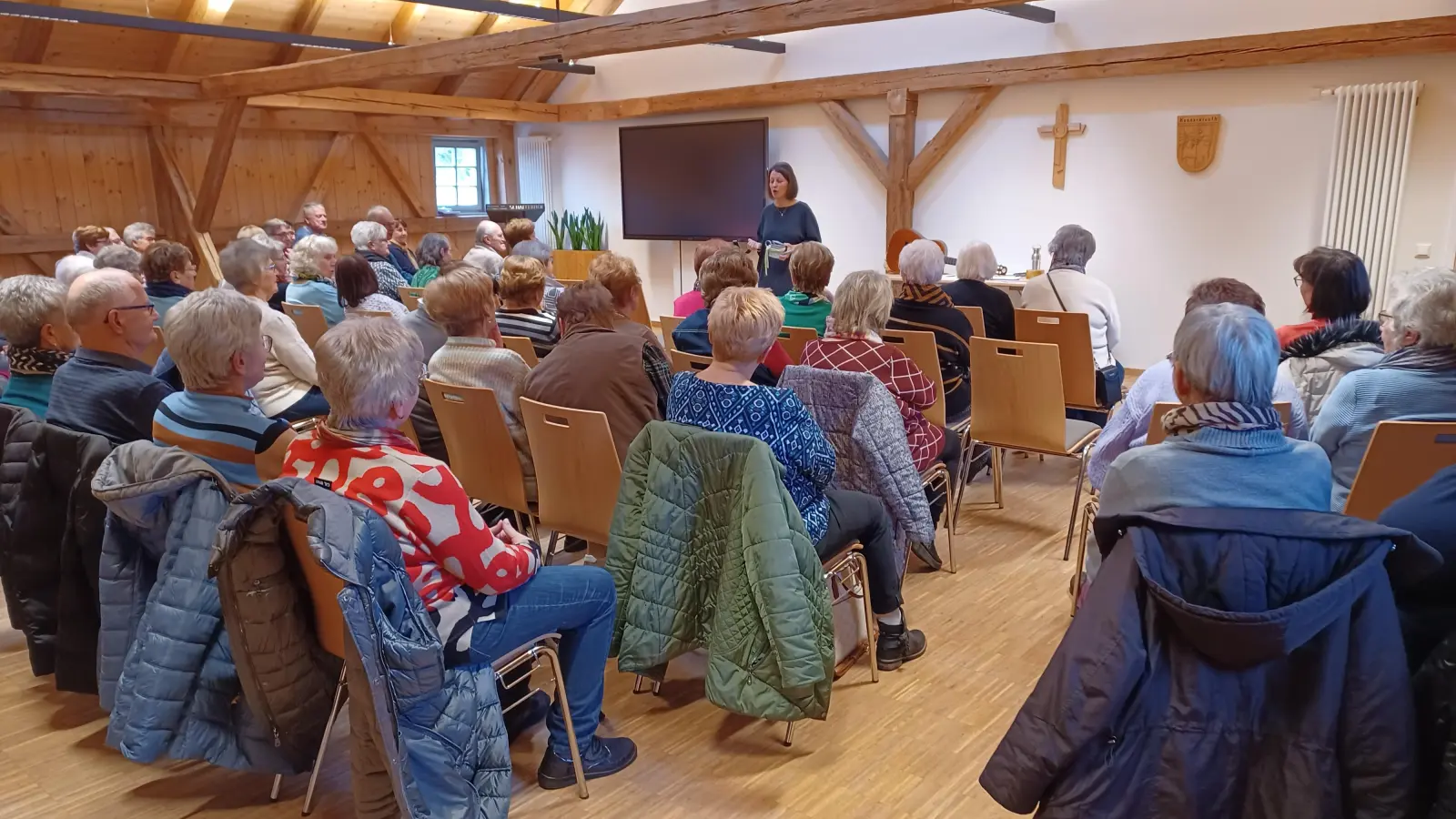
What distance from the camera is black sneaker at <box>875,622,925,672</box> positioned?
289 cm

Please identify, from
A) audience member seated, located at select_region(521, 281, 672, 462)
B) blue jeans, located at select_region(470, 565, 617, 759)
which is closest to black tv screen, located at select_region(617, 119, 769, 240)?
audience member seated, located at select_region(521, 281, 672, 462)

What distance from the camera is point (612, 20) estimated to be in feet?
20.1

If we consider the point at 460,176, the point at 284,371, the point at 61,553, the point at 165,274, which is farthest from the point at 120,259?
the point at 460,176

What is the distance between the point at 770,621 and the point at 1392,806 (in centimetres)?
121

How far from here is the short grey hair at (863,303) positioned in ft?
10.2

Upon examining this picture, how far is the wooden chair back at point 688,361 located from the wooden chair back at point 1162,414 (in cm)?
156

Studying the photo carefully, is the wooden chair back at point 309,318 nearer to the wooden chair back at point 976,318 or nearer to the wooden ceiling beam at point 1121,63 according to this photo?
the wooden chair back at point 976,318

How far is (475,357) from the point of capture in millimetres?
3189

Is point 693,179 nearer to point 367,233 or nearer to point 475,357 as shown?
point 367,233

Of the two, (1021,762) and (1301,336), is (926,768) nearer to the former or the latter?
(1021,762)

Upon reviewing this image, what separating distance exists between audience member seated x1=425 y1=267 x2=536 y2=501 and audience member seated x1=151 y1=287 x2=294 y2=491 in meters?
0.82

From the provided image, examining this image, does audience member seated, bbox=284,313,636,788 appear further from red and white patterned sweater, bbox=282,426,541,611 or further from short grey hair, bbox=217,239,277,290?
short grey hair, bbox=217,239,277,290

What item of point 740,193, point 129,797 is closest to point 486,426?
point 129,797

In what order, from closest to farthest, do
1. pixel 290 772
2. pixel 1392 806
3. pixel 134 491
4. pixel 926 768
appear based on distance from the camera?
1. pixel 1392 806
2. pixel 134 491
3. pixel 290 772
4. pixel 926 768
